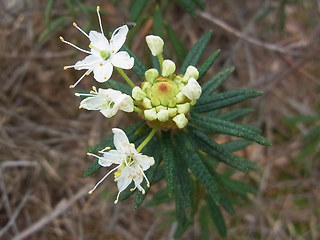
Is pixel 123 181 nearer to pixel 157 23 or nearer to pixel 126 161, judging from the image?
pixel 126 161

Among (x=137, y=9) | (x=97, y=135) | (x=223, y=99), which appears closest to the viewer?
(x=223, y=99)

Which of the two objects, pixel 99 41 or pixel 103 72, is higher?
pixel 99 41

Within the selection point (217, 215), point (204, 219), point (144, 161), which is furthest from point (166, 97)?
point (204, 219)

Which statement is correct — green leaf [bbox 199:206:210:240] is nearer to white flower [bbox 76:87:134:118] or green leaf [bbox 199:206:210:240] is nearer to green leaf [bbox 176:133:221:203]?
green leaf [bbox 176:133:221:203]

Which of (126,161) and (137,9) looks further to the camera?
(137,9)

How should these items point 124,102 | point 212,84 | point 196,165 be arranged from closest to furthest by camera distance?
point 124,102 → point 196,165 → point 212,84

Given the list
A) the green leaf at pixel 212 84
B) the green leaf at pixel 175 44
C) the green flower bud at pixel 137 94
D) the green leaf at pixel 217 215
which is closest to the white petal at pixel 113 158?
the green flower bud at pixel 137 94
